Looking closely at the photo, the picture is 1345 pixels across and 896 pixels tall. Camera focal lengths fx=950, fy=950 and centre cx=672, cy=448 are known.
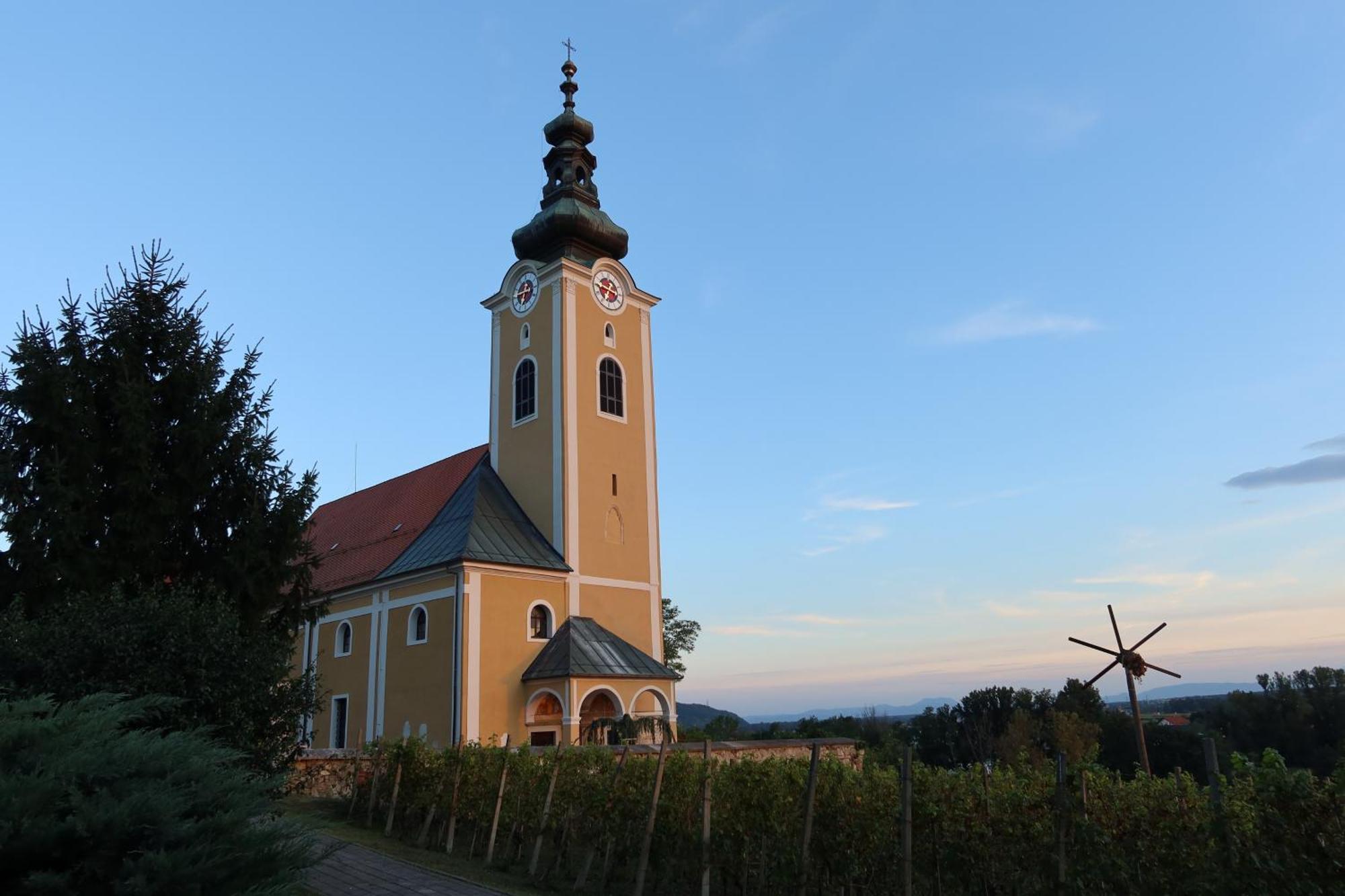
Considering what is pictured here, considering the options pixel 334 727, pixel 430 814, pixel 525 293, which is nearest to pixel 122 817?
pixel 430 814

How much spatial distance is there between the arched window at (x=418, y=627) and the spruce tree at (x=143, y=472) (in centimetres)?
1325

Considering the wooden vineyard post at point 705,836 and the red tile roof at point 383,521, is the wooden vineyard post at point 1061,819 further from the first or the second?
the red tile roof at point 383,521

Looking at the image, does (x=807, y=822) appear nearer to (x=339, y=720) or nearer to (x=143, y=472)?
(x=143, y=472)

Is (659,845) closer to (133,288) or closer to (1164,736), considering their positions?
(133,288)

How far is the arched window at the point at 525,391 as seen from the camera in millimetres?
29781

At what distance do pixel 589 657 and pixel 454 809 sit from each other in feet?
36.2

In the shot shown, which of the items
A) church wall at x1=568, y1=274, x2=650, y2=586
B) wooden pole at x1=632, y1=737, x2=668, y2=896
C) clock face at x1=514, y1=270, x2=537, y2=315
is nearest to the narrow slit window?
church wall at x1=568, y1=274, x2=650, y2=586

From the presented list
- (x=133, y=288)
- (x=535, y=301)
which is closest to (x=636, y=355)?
(x=535, y=301)

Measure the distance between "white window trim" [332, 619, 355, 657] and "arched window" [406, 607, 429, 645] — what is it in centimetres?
326

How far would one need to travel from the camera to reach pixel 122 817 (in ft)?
19.1

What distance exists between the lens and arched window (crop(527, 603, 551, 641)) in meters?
26.0

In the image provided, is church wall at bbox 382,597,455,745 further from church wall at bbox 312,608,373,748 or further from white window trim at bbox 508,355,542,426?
white window trim at bbox 508,355,542,426

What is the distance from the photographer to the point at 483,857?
43.7 ft

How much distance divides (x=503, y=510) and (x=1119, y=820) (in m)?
22.6
